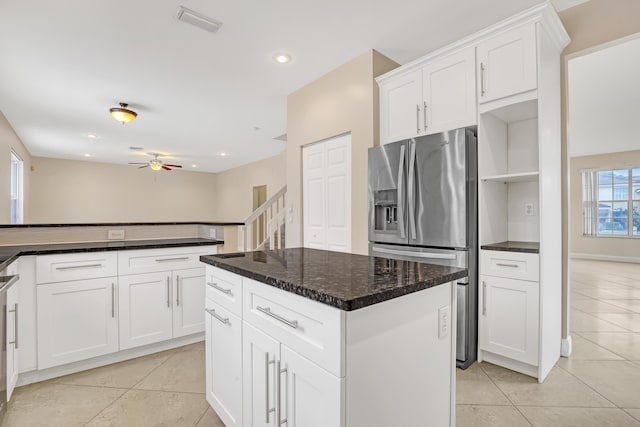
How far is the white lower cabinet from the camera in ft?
4.88

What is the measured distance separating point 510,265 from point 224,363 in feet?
6.59

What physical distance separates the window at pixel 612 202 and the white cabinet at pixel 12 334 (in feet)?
34.5

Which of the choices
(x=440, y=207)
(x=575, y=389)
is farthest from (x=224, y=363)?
(x=575, y=389)

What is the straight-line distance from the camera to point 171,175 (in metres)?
10.4

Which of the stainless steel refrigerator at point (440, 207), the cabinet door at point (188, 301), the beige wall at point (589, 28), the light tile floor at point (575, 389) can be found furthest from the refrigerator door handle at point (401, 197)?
the cabinet door at point (188, 301)

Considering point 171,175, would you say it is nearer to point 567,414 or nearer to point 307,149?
point 307,149

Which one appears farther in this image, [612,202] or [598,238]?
[598,238]

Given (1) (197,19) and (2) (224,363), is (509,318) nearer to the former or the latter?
(2) (224,363)

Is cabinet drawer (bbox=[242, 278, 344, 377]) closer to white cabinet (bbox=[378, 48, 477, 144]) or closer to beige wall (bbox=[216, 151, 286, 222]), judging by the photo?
white cabinet (bbox=[378, 48, 477, 144])

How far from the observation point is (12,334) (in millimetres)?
1978

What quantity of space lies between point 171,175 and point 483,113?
10072 millimetres

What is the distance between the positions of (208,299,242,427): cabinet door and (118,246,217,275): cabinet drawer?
113cm

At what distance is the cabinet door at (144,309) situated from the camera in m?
2.51

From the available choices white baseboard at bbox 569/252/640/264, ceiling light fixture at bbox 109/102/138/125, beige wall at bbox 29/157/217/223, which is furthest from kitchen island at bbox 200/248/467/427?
beige wall at bbox 29/157/217/223
